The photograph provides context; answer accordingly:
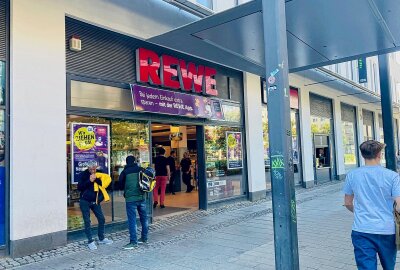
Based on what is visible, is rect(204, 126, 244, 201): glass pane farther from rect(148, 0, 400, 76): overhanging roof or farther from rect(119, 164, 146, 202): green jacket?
rect(119, 164, 146, 202): green jacket

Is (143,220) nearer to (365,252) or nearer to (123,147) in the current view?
(123,147)

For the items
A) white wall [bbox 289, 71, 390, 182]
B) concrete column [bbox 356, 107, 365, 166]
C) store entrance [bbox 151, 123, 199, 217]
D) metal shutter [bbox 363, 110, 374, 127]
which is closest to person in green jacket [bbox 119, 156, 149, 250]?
store entrance [bbox 151, 123, 199, 217]

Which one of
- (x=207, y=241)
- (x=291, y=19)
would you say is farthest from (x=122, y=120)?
(x=291, y=19)

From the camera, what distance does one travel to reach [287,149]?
13.0 feet

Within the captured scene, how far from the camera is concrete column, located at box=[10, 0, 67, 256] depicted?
624cm

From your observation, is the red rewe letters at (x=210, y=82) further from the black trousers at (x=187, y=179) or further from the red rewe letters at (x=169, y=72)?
the black trousers at (x=187, y=179)

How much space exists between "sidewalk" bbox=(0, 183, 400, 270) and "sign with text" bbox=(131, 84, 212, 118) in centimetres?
269

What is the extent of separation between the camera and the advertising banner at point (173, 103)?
8.54m

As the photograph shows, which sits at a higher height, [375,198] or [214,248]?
[375,198]

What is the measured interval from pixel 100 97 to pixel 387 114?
707cm

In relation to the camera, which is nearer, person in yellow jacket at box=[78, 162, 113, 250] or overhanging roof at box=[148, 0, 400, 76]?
overhanging roof at box=[148, 0, 400, 76]

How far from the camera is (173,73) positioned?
9641 millimetres

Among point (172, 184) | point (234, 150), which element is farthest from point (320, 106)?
point (172, 184)

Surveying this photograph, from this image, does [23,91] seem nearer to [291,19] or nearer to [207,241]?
[207,241]
